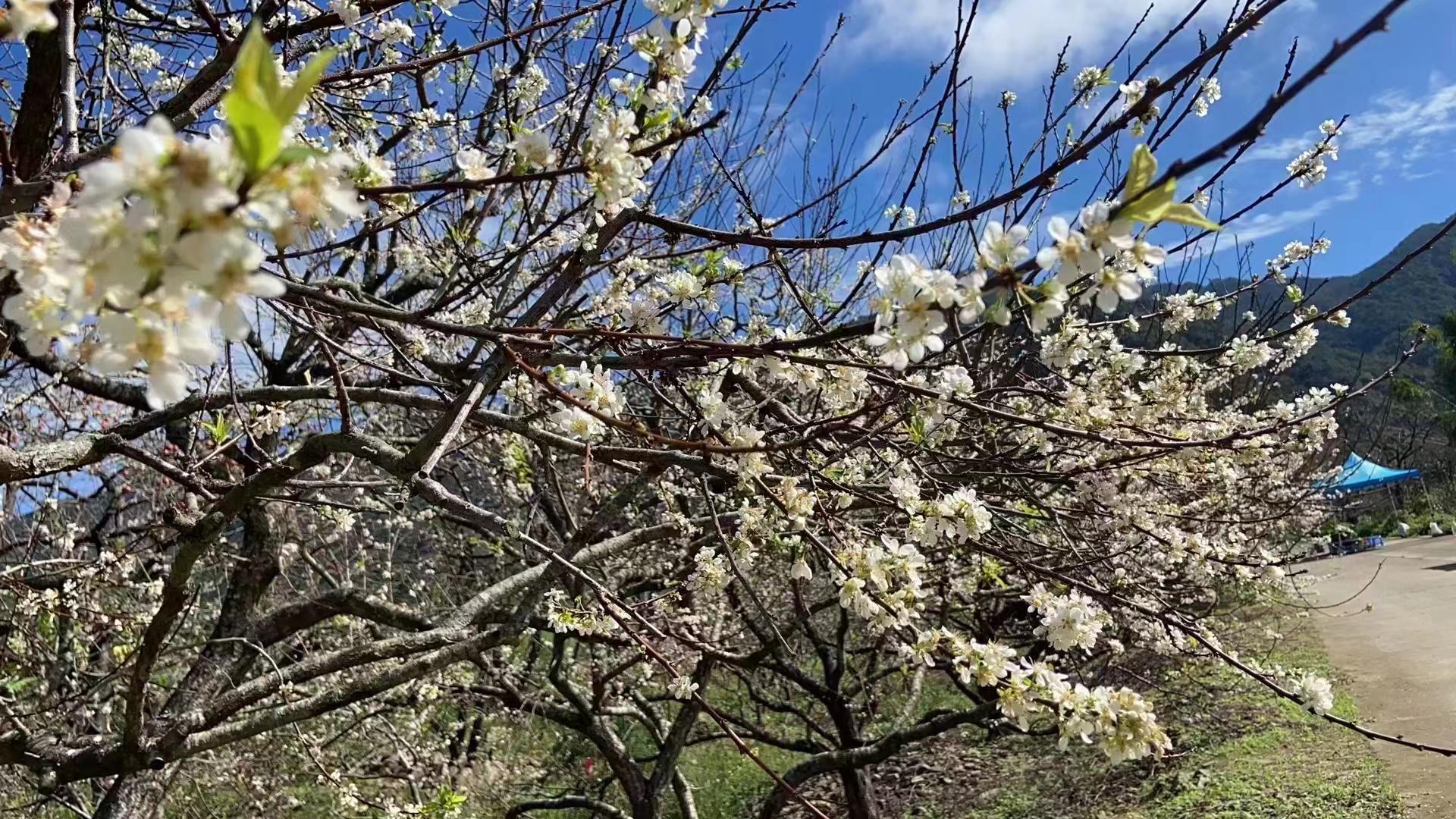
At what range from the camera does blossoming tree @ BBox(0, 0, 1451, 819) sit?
0.89 meters

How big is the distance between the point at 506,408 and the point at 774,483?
117 inches

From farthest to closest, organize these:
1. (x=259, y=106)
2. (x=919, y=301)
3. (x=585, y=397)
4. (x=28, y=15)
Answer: (x=585, y=397) → (x=919, y=301) → (x=28, y=15) → (x=259, y=106)

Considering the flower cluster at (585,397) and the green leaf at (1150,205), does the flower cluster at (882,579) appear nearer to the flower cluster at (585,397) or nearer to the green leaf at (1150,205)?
the flower cluster at (585,397)

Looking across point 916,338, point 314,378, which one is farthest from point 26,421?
point 916,338

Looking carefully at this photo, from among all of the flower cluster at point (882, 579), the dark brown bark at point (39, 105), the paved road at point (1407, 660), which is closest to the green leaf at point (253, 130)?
the flower cluster at point (882, 579)

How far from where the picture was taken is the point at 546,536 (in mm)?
5738

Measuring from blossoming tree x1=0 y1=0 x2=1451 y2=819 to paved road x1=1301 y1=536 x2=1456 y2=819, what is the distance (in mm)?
1489

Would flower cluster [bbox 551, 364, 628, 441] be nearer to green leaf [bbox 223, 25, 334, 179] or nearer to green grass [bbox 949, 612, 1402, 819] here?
Answer: green leaf [bbox 223, 25, 334, 179]

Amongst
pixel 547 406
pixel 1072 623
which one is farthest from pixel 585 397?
pixel 1072 623

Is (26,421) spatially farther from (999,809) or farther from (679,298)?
(999,809)

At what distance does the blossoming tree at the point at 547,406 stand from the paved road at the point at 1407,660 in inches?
58.6

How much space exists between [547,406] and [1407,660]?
8.79m

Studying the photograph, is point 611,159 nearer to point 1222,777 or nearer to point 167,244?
point 167,244

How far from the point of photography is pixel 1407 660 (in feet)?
25.1
